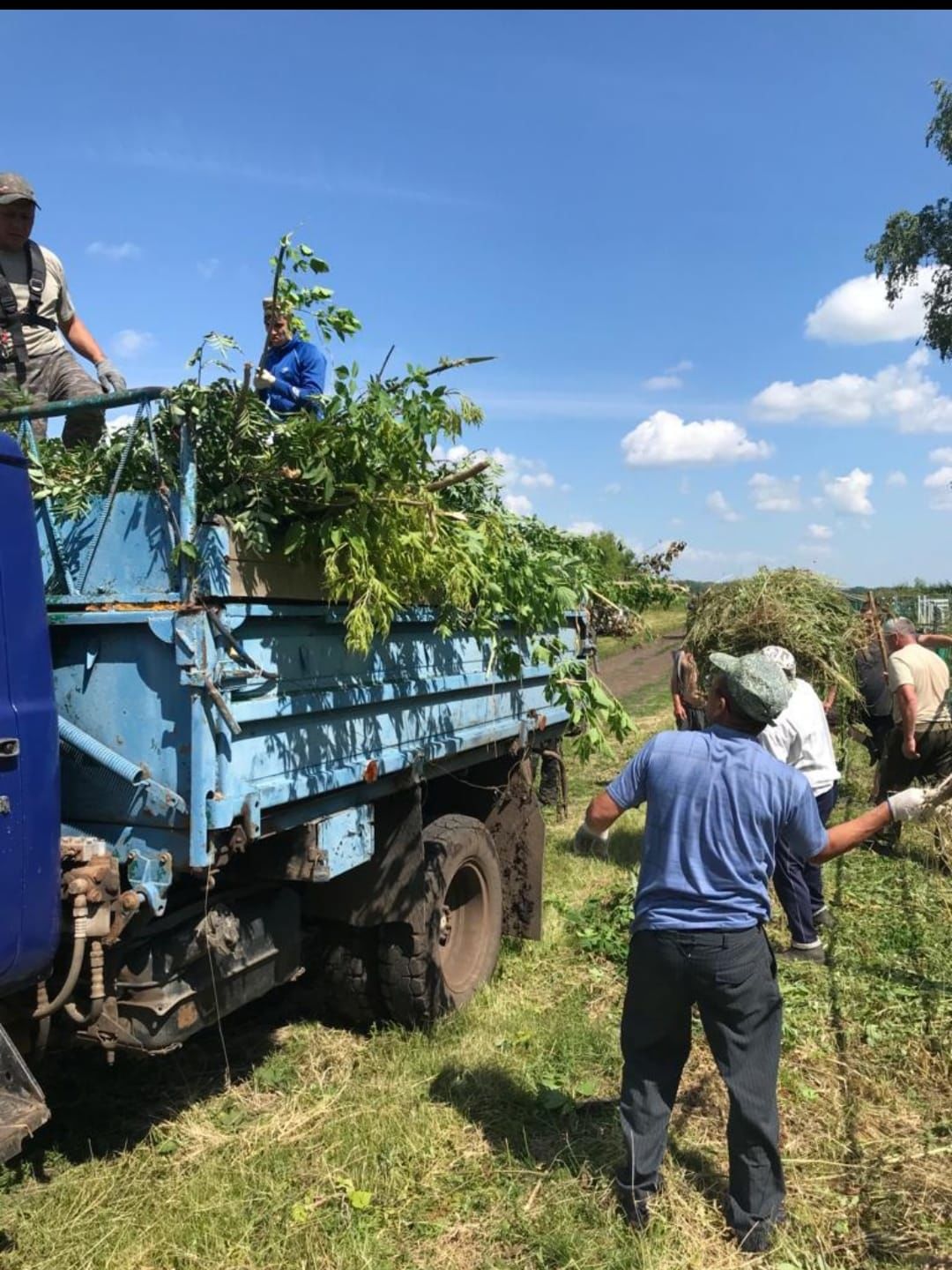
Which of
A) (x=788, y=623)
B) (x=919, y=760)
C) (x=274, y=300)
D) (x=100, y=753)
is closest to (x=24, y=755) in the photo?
(x=100, y=753)

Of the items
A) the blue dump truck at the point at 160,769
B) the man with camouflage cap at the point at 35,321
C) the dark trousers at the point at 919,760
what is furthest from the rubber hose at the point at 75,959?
the dark trousers at the point at 919,760

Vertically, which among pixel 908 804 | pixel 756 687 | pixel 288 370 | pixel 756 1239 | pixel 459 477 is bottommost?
pixel 756 1239

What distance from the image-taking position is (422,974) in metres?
3.98

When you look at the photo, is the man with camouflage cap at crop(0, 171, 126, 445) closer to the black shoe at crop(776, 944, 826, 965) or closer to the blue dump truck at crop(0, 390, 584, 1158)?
the blue dump truck at crop(0, 390, 584, 1158)

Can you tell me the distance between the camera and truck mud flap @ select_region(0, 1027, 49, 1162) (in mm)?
2336

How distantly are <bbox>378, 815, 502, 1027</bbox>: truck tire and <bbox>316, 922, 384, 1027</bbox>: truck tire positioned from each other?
0.05 m

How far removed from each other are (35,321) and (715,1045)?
393 cm

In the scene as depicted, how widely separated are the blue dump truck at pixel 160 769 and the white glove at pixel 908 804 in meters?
1.81

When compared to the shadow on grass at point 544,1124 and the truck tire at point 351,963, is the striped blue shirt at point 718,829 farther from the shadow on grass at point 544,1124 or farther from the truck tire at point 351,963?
the truck tire at point 351,963

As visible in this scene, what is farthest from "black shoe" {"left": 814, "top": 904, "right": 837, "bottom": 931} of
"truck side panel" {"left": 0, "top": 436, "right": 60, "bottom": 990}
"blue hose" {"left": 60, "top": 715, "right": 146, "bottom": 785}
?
"truck side panel" {"left": 0, "top": 436, "right": 60, "bottom": 990}

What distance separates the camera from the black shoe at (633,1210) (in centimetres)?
286

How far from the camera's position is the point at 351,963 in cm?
402

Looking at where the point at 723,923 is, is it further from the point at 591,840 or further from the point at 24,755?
the point at 24,755

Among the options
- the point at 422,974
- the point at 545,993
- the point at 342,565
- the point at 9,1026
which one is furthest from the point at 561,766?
the point at 9,1026
